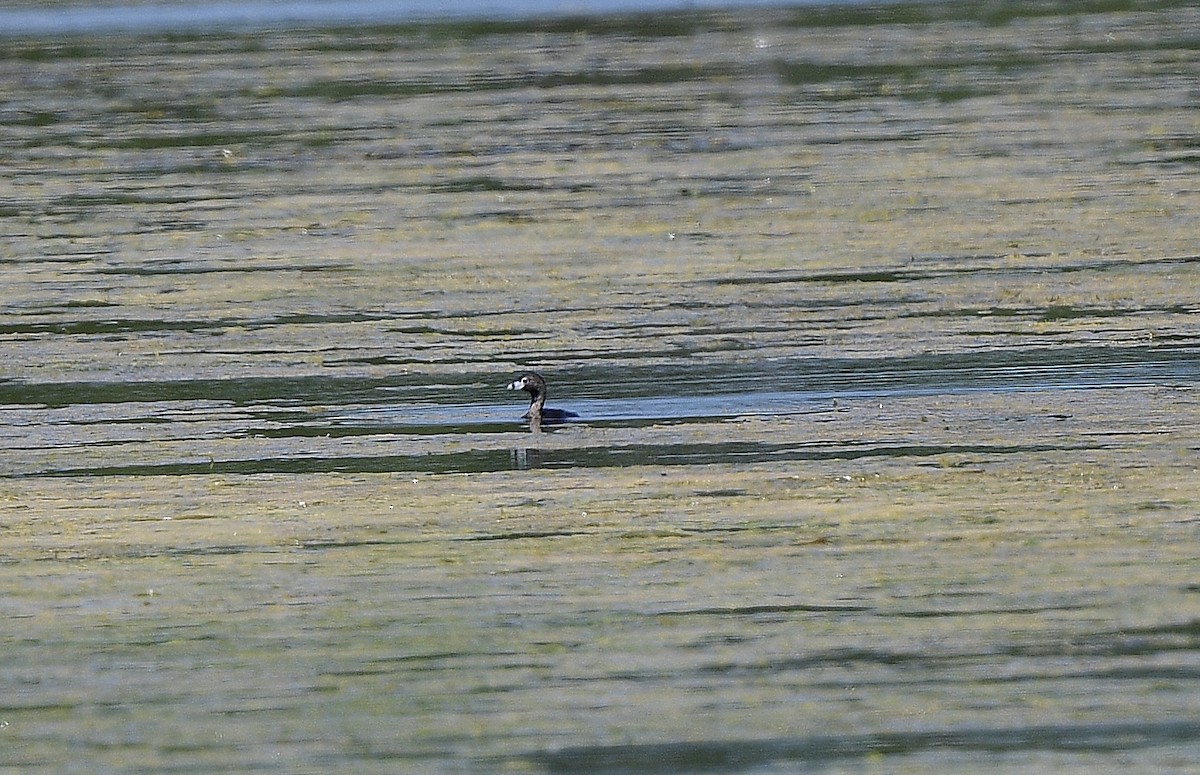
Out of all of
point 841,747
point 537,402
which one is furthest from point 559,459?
point 841,747

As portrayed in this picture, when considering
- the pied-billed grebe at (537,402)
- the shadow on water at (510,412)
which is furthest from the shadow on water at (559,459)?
the pied-billed grebe at (537,402)

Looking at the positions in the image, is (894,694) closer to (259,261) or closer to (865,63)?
(259,261)

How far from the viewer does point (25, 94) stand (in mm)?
21344

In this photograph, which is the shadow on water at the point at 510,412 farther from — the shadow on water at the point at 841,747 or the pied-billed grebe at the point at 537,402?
the shadow on water at the point at 841,747

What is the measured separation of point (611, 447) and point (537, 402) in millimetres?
495

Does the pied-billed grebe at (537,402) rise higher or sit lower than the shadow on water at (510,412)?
higher

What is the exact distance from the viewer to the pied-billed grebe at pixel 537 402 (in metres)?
8.47

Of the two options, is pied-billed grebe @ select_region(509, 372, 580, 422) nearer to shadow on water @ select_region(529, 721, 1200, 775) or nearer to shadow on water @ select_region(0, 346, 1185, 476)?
shadow on water @ select_region(0, 346, 1185, 476)

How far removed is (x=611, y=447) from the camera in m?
8.15

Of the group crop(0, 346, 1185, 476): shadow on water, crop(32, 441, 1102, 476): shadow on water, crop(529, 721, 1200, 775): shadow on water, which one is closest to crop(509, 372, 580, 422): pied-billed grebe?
crop(0, 346, 1185, 476): shadow on water

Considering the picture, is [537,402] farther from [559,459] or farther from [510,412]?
[559,459]

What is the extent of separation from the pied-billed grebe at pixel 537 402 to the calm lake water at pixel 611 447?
164 millimetres

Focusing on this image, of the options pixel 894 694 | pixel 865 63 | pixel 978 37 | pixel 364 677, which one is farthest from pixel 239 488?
pixel 978 37

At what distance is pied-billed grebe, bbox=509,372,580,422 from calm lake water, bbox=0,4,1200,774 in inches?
6.4
